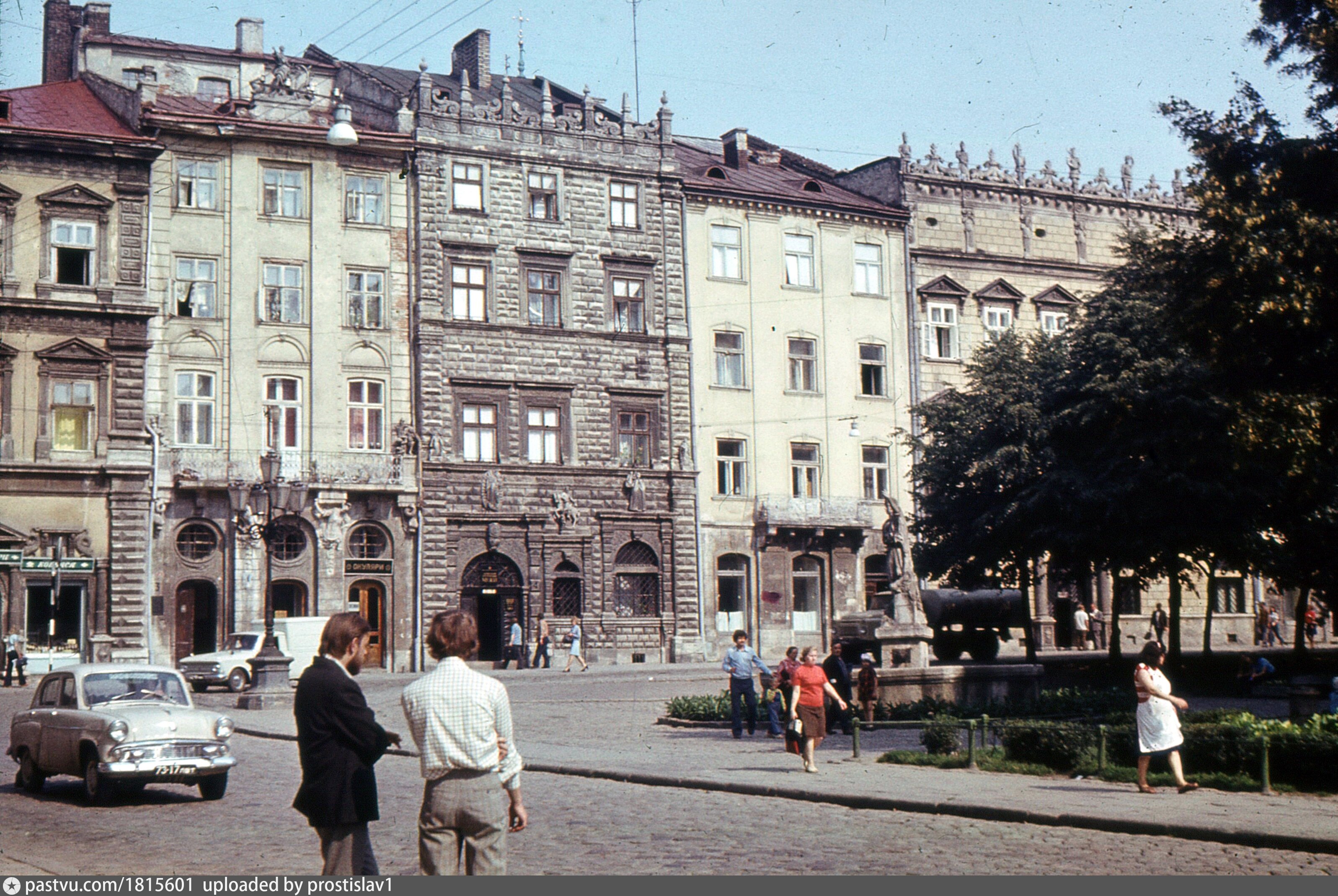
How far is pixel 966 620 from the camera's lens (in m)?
43.6

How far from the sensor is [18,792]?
17953 millimetres

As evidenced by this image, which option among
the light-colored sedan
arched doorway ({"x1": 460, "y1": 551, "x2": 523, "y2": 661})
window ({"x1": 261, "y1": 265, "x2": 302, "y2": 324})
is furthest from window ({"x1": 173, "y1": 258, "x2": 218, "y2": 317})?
the light-colored sedan

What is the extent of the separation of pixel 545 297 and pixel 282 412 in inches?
355

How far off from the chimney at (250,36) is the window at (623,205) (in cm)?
1530

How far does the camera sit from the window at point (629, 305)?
165 ft

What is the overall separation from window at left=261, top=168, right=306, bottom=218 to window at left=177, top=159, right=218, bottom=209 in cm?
139

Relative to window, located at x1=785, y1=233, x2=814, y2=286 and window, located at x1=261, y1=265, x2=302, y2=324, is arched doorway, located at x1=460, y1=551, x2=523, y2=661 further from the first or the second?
window, located at x1=785, y1=233, x2=814, y2=286

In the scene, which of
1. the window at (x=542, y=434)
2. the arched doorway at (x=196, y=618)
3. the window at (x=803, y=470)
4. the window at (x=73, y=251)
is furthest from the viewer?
the window at (x=803, y=470)

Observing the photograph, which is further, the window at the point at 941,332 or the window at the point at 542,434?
the window at the point at 941,332

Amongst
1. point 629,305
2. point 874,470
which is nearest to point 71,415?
point 629,305

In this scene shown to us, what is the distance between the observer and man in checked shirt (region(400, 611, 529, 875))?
770cm

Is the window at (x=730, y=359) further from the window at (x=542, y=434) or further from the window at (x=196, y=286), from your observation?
the window at (x=196, y=286)

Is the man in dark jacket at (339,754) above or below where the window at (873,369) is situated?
below

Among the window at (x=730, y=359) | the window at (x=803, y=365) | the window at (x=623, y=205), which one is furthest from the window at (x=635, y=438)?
the window at (x=623, y=205)
